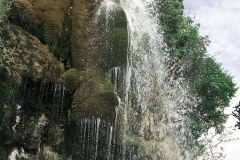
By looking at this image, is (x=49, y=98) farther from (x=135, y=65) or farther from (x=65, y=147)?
(x=135, y=65)

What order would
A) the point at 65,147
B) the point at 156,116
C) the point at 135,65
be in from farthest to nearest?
1. the point at 156,116
2. the point at 135,65
3. the point at 65,147

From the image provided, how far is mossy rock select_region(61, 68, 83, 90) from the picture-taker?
28.0 feet

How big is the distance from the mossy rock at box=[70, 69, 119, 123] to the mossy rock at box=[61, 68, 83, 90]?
136 millimetres

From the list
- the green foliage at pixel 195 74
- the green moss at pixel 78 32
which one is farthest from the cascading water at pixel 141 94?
the green foliage at pixel 195 74

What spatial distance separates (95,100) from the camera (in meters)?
8.34

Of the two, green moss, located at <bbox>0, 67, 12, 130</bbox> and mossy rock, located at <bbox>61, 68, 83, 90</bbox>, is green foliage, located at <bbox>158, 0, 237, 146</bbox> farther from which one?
green moss, located at <bbox>0, 67, 12, 130</bbox>

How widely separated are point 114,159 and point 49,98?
2325mm

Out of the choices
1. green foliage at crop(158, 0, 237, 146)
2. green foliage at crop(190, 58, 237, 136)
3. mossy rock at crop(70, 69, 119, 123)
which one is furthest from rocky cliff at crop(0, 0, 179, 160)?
green foliage at crop(190, 58, 237, 136)

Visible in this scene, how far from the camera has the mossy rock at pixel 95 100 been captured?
8227 mm

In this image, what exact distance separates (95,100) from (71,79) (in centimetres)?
90

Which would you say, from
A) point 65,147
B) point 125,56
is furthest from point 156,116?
point 65,147

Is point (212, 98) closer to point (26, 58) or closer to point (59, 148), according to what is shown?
point (59, 148)

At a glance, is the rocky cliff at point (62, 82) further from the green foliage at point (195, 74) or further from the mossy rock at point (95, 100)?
the green foliage at point (195, 74)

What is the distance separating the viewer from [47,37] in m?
8.73
